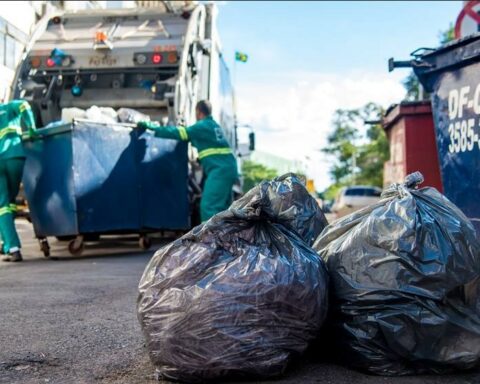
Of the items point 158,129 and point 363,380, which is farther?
point 158,129

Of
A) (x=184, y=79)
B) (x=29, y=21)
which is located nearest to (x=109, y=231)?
(x=184, y=79)

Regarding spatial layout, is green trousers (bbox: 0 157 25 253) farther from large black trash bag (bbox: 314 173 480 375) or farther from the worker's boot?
large black trash bag (bbox: 314 173 480 375)

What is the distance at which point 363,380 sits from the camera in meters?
2.30

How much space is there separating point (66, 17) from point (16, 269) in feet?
13.2

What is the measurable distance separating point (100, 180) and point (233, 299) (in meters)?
4.04

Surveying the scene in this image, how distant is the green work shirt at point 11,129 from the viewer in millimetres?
5824

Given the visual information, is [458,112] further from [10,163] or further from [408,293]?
[10,163]

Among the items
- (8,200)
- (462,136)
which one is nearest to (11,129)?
(8,200)

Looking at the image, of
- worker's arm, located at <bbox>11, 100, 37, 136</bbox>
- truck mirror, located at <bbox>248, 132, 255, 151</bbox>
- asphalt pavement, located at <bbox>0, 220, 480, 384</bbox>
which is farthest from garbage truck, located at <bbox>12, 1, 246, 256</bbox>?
truck mirror, located at <bbox>248, 132, 255, 151</bbox>

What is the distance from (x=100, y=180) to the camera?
235 inches

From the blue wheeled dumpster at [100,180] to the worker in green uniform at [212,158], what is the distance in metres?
0.37

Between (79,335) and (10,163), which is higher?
(10,163)

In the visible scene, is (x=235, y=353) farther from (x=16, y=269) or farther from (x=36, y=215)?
(x=36, y=215)

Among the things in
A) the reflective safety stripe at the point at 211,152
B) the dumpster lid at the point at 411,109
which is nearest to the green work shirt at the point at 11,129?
the reflective safety stripe at the point at 211,152
